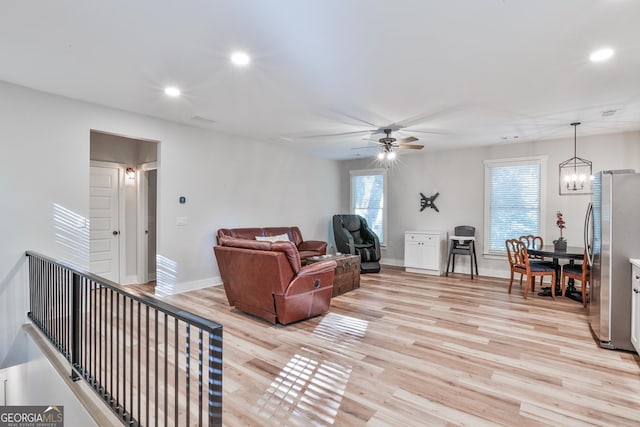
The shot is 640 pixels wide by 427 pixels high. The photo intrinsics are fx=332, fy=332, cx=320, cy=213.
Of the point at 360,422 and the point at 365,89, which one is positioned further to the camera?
the point at 365,89

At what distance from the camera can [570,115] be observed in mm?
4539

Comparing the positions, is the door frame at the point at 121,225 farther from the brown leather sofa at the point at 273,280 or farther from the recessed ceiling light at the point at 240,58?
the recessed ceiling light at the point at 240,58

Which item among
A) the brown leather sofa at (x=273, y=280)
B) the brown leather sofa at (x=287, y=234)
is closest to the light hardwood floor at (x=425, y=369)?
the brown leather sofa at (x=273, y=280)

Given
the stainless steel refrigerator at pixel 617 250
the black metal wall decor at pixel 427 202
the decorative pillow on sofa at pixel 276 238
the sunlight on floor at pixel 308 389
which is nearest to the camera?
the sunlight on floor at pixel 308 389

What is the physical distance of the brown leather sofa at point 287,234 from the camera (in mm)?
5668

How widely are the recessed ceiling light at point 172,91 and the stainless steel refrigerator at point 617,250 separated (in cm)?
457

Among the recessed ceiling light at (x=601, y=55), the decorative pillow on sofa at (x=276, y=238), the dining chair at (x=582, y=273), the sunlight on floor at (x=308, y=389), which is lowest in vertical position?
the sunlight on floor at (x=308, y=389)

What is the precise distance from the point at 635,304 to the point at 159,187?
5.70 metres

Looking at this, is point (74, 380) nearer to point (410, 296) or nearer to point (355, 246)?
point (410, 296)

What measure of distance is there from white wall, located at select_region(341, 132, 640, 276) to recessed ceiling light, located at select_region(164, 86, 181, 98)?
205 inches

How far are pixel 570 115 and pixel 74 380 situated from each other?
6277 mm

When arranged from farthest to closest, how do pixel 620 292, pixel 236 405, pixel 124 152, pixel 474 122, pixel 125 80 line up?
pixel 124 152, pixel 474 122, pixel 125 80, pixel 620 292, pixel 236 405

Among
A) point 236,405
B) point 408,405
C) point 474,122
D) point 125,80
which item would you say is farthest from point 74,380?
point 474,122

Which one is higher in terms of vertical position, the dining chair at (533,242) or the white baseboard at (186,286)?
the dining chair at (533,242)
